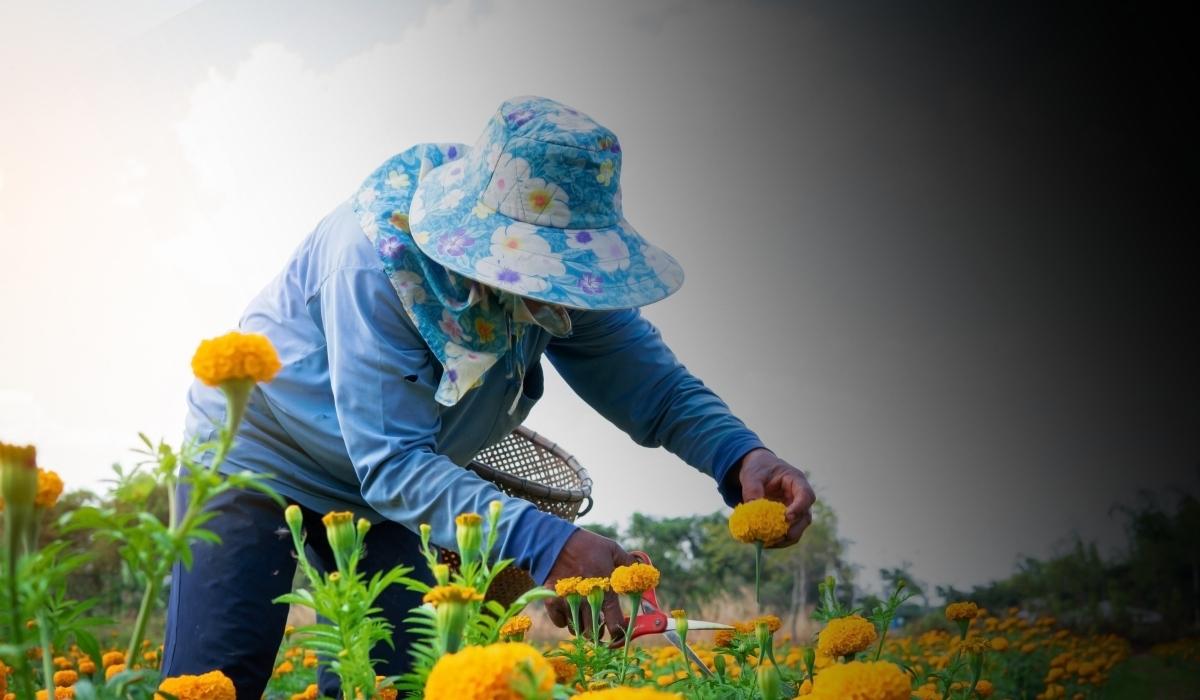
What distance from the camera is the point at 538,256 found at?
1396 millimetres

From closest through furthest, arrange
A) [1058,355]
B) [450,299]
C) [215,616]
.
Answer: [450,299]
[215,616]
[1058,355]

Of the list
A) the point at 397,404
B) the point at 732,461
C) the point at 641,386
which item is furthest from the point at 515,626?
the point at 641,386

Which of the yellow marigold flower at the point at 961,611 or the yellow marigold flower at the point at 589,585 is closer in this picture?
the yellow marigold flower at the point at 589,585

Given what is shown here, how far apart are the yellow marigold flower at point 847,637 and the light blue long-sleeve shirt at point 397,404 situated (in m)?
0.34

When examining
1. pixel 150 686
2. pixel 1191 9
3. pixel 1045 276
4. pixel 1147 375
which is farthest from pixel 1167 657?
pixel 150 686

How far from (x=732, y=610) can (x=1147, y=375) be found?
208 cm

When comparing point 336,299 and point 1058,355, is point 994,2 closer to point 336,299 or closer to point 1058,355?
point 1058,355

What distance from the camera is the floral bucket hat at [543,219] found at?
1.38m

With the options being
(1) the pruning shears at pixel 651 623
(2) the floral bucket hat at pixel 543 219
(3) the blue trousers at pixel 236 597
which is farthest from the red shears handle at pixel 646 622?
(3) the blue trousers at pixel 236 597

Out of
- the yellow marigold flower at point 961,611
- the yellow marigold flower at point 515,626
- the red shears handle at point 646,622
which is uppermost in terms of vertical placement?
the yellow marigold flower at point 961,611

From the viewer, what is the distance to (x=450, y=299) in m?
1.53

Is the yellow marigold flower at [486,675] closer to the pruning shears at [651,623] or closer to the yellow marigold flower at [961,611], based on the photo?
the pruning shears at [651,623]

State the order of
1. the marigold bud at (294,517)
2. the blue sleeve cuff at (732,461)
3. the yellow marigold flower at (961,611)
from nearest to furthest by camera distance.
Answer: the marigold bud at (294,517)
the yellow marigold flower at (961,611)
the blue sleeve cuff at (732,461)

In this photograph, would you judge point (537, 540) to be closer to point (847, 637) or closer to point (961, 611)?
point (847, 637)
